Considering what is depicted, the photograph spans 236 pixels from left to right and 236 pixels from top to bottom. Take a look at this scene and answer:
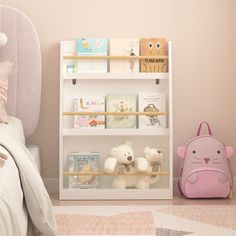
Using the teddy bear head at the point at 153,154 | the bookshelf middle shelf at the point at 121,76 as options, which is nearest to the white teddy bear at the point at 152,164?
the teddy bear head at the point at 153,154

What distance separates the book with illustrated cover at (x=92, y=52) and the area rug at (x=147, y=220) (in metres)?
0.89

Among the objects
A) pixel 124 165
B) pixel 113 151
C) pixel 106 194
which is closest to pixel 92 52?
pixel 113 151

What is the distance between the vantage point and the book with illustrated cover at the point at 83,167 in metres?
3.30

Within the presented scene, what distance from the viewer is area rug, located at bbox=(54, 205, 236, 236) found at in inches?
97.1

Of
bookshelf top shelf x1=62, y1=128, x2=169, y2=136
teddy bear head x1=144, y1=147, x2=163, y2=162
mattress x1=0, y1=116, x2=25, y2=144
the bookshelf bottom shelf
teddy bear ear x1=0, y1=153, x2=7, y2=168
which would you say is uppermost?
mattress x1=0, y1=116, x2=25, y2=144

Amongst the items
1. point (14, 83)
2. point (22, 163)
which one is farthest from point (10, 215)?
point (14, 83)

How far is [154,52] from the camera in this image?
10.9 feet

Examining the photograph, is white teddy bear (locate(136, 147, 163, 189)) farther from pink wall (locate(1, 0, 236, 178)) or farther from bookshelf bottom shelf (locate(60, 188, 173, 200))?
pink wall (locate(1, 0, 236, 178))

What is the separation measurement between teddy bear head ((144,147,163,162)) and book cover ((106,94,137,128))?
186 millimetres

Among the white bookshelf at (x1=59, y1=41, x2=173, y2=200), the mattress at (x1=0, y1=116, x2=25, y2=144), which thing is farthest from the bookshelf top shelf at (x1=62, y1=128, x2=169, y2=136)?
the mattress at (x1=0, y1=116, x2=25, y2=144)

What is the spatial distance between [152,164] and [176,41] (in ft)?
2.65

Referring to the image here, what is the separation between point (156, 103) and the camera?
335 cm

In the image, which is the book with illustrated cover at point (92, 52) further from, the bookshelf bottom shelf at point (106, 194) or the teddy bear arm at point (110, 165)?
the bookshelf bottom shelf at point (106, 194)

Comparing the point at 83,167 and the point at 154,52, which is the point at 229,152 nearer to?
the point at 154,52
